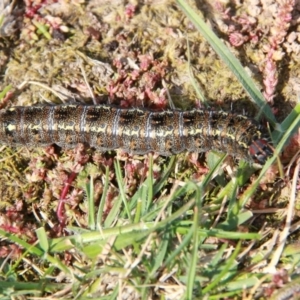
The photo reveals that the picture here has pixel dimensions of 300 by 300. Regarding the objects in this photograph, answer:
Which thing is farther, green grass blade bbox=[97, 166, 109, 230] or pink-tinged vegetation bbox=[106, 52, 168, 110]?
pink-tinged vegetation bbox=[106, 52, 168, 110]

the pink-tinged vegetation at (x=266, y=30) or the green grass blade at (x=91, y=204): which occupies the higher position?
the pink-tinged vegetation at (x=266, y=30)

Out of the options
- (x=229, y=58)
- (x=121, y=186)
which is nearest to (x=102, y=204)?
(x=121, y=186)

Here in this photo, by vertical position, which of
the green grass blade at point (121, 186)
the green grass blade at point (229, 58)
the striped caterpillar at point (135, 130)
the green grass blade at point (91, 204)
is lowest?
the green grass blade at point (91, 204)

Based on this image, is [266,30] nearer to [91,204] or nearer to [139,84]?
[139,84]

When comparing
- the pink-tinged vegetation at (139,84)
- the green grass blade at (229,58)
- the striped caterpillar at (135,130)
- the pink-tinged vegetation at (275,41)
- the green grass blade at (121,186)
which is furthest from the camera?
the pink-tinged vegetation at (139,84)

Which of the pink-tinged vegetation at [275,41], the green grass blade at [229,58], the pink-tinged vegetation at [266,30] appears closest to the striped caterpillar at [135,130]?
the green grass blade at [229,58]

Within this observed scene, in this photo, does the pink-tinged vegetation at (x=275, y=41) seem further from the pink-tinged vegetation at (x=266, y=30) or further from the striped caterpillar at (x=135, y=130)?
the striped caterpillar at (x=135, y=130)

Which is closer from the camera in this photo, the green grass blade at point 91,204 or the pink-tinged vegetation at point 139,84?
the green grass blade at point 91,204

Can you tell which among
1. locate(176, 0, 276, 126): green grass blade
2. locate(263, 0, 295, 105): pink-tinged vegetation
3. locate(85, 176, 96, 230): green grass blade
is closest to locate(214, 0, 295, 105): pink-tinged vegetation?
locate(263, 0, 295, 105): pink-tinged vegetation

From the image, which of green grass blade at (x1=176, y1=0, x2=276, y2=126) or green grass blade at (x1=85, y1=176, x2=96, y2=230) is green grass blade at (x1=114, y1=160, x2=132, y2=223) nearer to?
green grass blade at (x1=85, y1=176, x2=96, y2=230)
